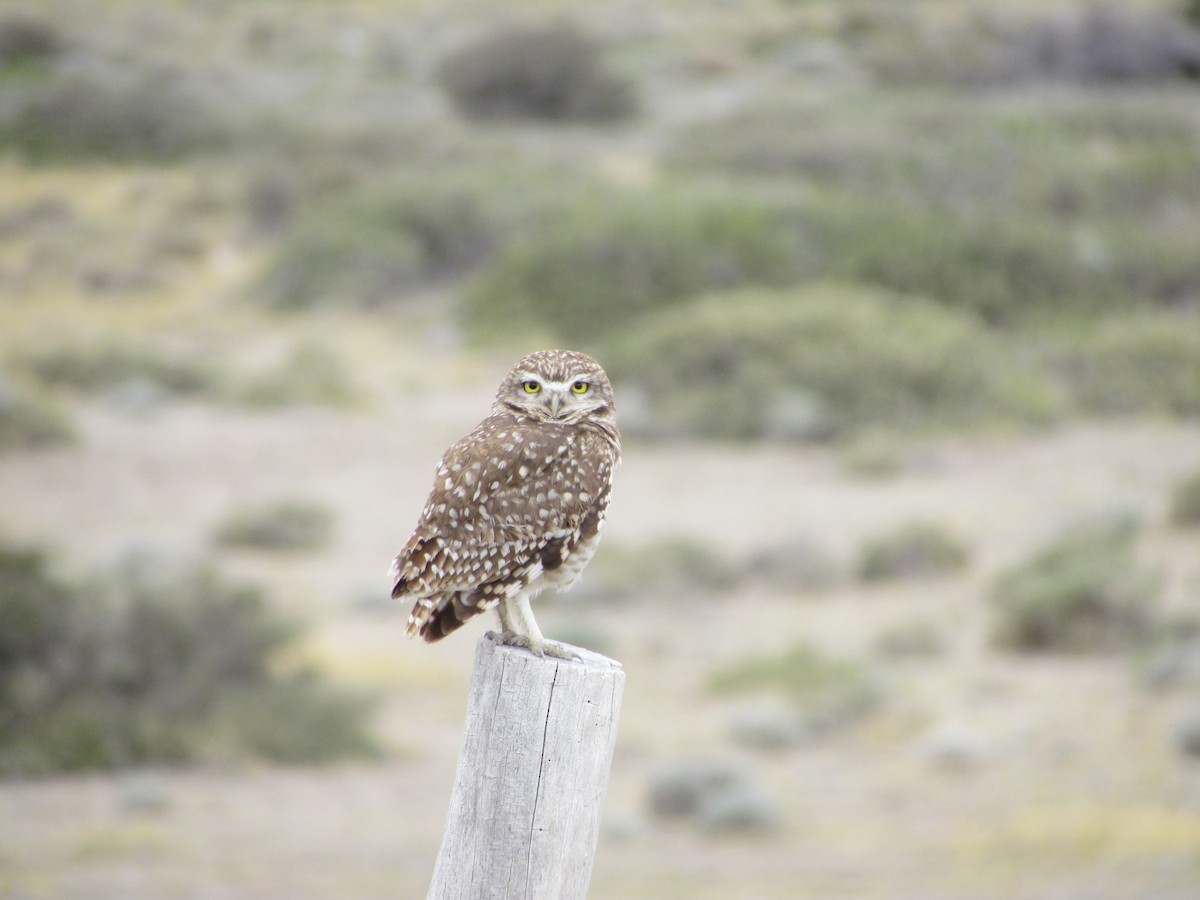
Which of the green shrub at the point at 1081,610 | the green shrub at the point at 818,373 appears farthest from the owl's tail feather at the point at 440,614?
the green shrub at the point at 818,373

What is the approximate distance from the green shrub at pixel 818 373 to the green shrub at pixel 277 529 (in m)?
5.79

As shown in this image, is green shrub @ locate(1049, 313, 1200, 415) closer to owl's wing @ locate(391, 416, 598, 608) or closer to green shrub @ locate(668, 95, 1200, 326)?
green shrub @ locate(668, 95, 1200, 326)

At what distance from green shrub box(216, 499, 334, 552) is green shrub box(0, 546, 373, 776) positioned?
4.27 meters

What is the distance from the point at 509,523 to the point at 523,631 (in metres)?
0.43

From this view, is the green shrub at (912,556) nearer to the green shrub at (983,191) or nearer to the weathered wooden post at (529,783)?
the green shrub at (983,191)

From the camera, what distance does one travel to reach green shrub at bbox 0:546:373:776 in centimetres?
1017

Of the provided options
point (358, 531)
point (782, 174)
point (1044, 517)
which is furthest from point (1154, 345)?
point (782, 174)

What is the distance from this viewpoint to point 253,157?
4262 centimetres

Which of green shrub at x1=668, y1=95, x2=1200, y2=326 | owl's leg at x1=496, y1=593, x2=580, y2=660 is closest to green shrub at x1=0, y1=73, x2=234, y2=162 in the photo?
green shrub at x1=668, y1=95, x2=1200, y2=326

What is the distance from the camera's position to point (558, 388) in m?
4.03

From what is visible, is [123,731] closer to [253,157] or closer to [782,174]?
[782,174]

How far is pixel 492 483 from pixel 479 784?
864 mm

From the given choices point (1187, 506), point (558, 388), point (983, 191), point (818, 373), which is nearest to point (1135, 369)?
point (818, 373)

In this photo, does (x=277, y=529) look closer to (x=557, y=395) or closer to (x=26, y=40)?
(x=557, y=395)
